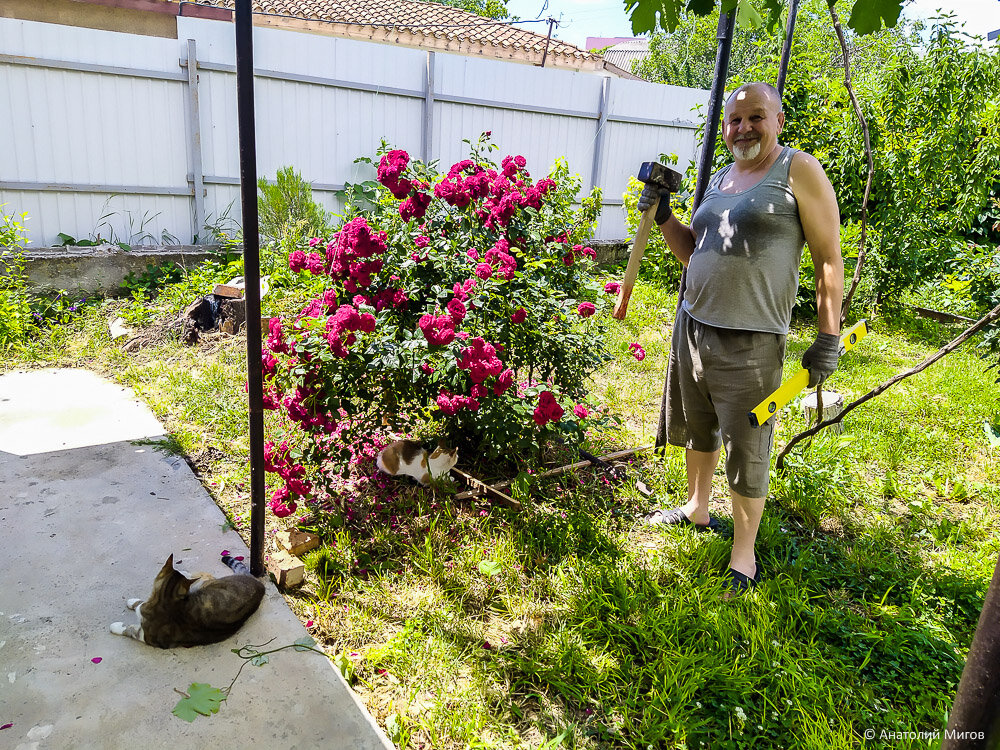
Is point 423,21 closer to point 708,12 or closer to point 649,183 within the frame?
point 649,183

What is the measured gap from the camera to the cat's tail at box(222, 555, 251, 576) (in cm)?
242

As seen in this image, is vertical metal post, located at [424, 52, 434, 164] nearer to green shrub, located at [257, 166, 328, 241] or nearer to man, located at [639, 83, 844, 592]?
green shrub, located at [257, 166, 328, 241]

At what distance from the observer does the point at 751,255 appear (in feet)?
7.35

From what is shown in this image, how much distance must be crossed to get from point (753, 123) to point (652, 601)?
168cm

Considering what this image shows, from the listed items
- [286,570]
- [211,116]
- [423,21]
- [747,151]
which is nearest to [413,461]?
[286,570]

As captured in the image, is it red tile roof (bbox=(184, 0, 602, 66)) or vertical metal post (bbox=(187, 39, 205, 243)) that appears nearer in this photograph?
vertical metal post (bbox=(187, 39, 205, 243))

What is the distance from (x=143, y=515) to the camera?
9.12ft

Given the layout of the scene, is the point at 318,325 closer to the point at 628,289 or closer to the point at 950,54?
the point at 628,289

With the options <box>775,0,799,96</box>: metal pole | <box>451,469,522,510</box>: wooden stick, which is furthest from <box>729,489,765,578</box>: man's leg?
<box>775,0,799,96</box>: metal pole

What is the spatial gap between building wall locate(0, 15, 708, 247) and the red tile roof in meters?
5.99

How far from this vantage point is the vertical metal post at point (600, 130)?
8.61 metres

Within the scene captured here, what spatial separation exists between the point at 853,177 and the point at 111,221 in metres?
6.66

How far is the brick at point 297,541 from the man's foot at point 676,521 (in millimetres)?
1402

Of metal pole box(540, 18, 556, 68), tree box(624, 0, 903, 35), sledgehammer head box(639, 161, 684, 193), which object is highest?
metal pole box(540, 18, 556, 68)
